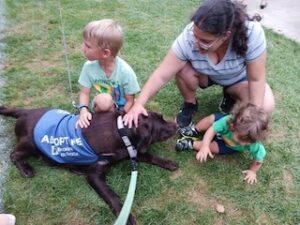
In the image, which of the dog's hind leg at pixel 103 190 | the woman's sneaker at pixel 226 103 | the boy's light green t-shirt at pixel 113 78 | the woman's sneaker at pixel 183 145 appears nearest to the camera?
the dog's hind leg at pixel 103 190

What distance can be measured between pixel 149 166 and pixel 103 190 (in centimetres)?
44

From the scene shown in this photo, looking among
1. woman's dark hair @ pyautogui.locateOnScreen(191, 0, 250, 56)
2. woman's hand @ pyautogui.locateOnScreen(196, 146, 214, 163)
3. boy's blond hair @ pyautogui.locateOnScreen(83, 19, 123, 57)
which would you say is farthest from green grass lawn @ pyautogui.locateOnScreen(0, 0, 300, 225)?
woman's dark hair @ pyautogui.locateOnScreen(191, 0, 250, 56)

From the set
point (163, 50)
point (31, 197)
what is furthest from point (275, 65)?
point (31, 197)

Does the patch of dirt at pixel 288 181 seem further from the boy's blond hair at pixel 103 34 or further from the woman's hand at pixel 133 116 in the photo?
the boy's blond hair at pixel 103 34

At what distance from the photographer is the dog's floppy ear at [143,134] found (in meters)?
2.50

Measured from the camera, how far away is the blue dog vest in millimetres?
2499

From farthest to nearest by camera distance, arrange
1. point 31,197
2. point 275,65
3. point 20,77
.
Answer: point 275,65 < point 20,77 < point 31,197

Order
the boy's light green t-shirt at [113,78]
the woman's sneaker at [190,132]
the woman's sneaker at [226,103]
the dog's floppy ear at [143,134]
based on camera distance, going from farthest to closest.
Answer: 1. the woman's sneaker at [226,103]
2. the woman's sneaker at [190,132]
3. the boy's light green t-shirt at [113,78]
4. the dog's floppy ear at [143,134]

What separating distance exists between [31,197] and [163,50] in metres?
2.25

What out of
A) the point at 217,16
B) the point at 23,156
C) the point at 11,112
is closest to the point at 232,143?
the point at 217,16

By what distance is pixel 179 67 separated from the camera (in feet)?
9.53

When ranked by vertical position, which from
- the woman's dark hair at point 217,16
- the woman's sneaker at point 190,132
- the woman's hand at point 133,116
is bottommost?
the woman's sneaker at point 190,132

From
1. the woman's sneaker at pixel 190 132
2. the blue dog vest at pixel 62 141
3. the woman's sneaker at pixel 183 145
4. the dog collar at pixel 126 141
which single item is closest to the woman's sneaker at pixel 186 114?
the woman's sneaker at pixel 190 132

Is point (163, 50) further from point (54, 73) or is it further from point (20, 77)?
point (20, 77)
